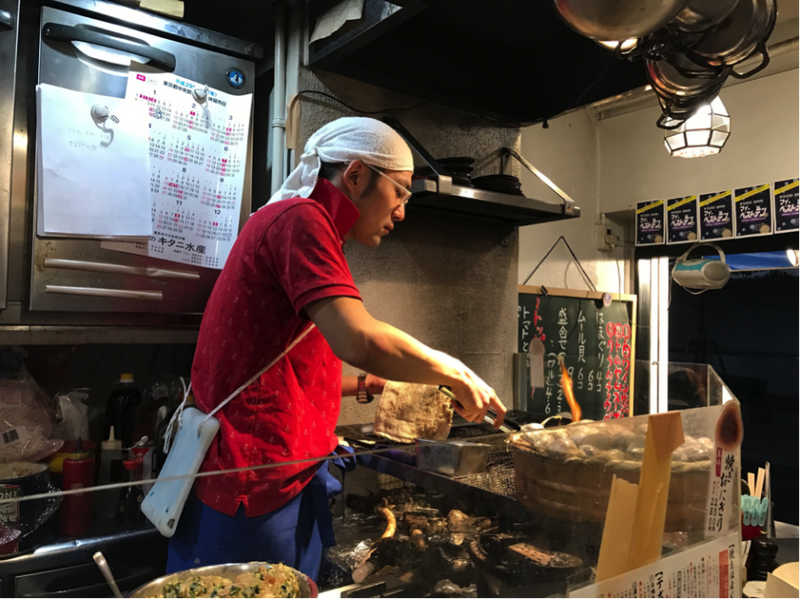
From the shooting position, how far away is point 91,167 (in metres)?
1.95

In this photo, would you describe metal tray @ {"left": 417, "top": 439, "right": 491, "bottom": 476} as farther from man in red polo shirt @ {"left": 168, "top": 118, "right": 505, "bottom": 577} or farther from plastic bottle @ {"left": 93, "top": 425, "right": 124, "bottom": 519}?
plastic bottle @ {"left": 93, "top": 425, "right": 124, "bottom": 519}

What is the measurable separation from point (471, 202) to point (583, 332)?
2208mm

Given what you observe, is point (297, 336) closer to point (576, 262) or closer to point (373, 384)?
point (373, 384)

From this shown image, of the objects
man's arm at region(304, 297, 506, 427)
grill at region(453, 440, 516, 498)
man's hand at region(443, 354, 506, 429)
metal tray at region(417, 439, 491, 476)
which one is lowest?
grill at region(453, 440, 516, 498)

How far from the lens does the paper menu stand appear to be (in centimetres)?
189

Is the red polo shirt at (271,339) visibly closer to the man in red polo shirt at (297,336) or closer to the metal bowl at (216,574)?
the man in red polo shirt at (297,336)

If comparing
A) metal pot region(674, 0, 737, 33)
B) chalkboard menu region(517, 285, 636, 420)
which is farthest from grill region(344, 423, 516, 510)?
chalkboard menu region(517, 285, 636, 420)

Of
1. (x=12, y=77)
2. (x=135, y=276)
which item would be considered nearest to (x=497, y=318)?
(x=135, y=276)

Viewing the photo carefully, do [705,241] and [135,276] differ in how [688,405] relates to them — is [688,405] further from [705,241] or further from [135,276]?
[705,241]

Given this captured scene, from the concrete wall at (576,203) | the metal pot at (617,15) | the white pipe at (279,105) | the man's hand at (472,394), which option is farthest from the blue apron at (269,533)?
the concrete wall at (576,203)

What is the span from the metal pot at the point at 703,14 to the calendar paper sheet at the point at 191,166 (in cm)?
158

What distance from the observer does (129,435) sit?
2.21 m

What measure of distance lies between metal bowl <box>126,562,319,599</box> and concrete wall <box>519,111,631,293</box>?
3785mm

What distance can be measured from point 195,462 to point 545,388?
2.21m
